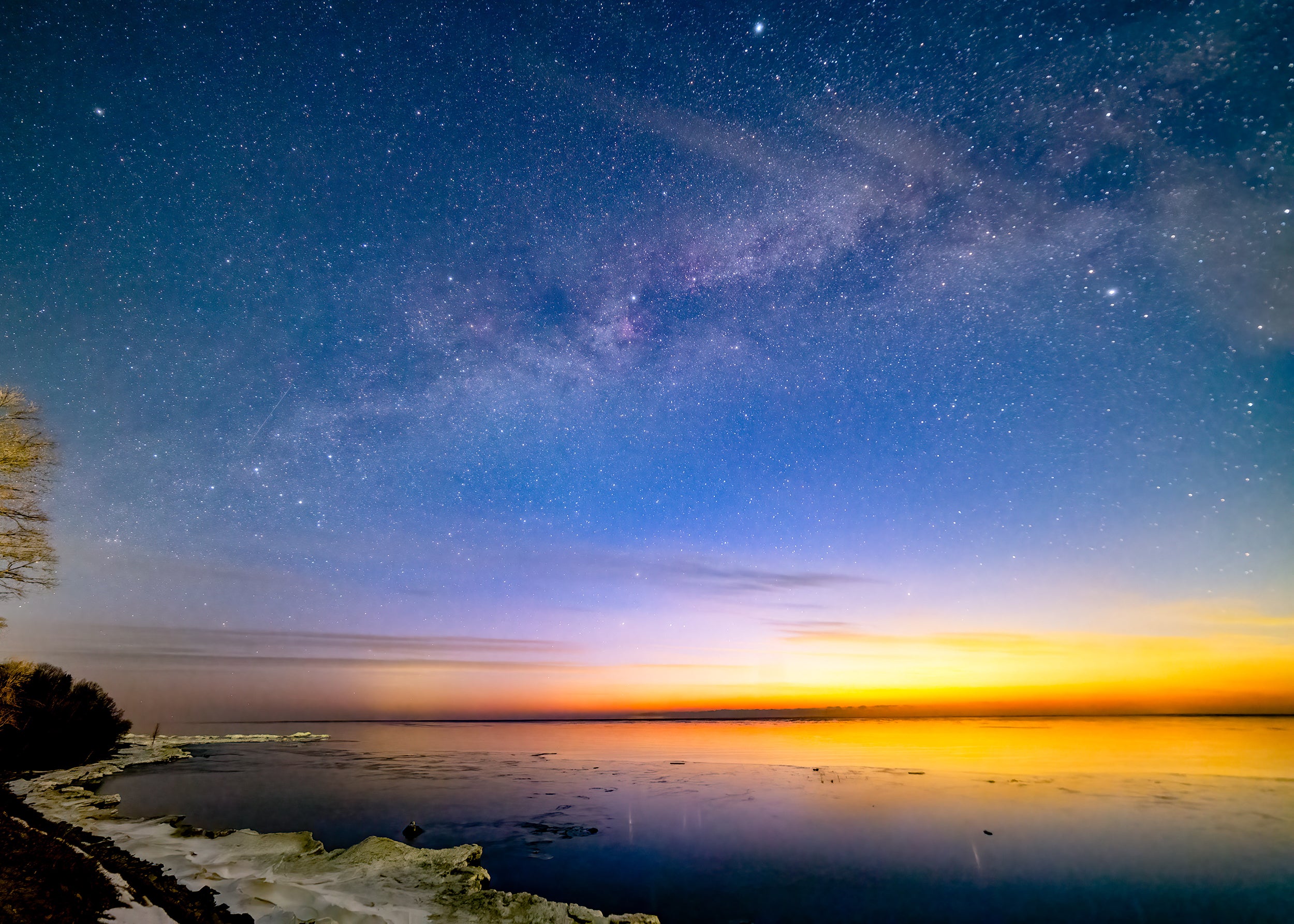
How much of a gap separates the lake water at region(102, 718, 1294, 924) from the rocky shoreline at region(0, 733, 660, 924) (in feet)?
9.16

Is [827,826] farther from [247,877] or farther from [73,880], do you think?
[73,880]

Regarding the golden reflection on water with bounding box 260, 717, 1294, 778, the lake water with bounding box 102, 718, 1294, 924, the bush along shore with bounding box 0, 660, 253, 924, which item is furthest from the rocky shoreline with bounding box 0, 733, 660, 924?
the golden reflection on water with bounding box 260, 717, 1294, 778

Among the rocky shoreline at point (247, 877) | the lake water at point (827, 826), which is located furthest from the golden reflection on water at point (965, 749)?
the rocky shoreline at point (247, 877)

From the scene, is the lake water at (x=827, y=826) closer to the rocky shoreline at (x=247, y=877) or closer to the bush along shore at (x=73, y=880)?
the rocky shoreline at (x=247, y=877)

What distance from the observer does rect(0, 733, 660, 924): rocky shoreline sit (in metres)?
12.0

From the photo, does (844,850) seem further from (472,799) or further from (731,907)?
(472,799)

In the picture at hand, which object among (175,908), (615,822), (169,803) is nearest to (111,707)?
(169,803)

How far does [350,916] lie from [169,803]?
26.0 meters

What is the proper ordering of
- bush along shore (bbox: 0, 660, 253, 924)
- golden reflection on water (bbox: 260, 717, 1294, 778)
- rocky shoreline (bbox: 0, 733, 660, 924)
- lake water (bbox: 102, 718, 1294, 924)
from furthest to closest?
golden reflection on water (bbox: 260, 717, 1294, 778), lake water (bbox: 102, 718, 1294, 924), rocky shoreline (bbox: 0, 733, 660, 924), bush along shore (bbox: 0, 660, 253, 924)

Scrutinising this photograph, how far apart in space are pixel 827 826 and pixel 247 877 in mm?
26285

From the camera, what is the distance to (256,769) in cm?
5181

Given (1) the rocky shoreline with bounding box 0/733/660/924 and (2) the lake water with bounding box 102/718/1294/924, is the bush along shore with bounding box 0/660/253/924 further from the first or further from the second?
(2) the lake water with bounding box 102/718/1294/924

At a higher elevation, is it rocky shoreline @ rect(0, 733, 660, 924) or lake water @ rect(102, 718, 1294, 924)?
rocky shoreline @ rect(0, 733, 660, 924)

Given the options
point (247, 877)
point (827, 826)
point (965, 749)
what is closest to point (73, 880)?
point (247, 877)
